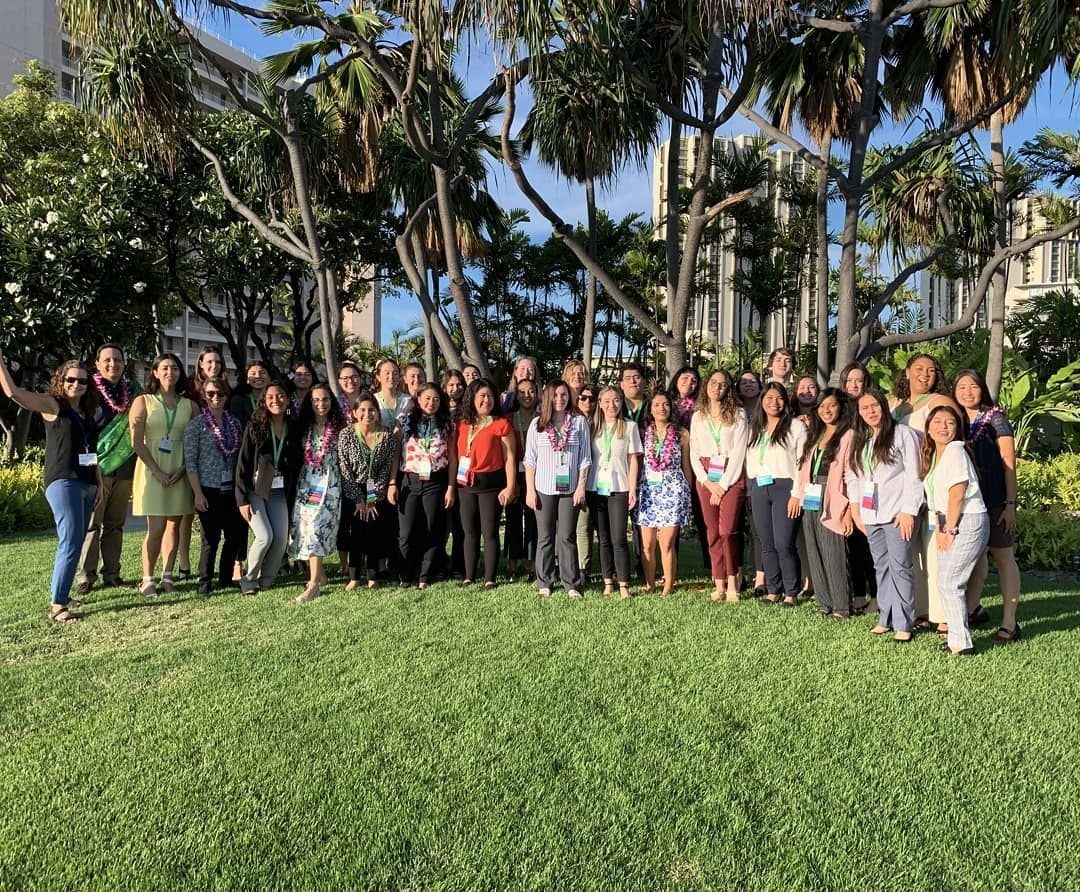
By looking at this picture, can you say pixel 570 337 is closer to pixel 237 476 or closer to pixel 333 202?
pixel 333 202

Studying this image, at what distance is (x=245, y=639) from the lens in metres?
4.89

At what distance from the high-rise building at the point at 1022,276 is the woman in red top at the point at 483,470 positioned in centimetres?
592

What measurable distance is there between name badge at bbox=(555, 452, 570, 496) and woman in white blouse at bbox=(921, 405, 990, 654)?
2.66m

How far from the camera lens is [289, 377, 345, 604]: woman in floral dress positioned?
6.09 m

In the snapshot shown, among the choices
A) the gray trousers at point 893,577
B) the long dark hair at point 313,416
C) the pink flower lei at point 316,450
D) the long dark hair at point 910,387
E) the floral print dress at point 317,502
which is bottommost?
the gray trousers at point 893,577

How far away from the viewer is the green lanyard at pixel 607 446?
20.4 ft

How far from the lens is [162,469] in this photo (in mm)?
6148

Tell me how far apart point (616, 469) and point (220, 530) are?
11.2 ft

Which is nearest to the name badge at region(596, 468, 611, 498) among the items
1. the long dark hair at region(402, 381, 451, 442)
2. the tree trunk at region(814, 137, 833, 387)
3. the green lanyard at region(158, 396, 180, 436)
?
the long dark hair at region(402, 381, 451, 442)

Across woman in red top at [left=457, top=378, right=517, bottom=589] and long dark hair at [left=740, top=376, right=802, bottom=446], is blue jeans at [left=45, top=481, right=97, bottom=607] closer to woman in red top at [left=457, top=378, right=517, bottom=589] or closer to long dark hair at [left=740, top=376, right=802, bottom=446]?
woman in red top at [left=457, top=378, right=517, bottom=589]

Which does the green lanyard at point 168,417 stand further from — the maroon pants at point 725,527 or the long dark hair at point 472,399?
the maroon pants at point 725,527

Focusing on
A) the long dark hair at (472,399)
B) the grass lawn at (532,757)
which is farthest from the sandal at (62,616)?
the long dark hair at (472,399)

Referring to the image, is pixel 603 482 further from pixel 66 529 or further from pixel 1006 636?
pixel 66 529

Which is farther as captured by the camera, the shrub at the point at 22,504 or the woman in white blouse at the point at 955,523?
the shrub at the point at 22,504
